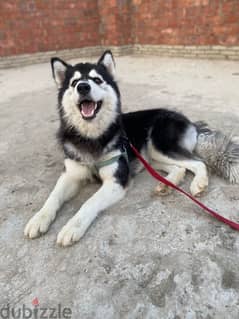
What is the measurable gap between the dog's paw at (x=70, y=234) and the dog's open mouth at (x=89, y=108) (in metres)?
0.87

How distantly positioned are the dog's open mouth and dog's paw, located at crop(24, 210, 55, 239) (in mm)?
828

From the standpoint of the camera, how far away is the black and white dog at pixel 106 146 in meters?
2.20

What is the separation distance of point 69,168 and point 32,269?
36.8 inches

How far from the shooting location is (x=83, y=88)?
2.16 m

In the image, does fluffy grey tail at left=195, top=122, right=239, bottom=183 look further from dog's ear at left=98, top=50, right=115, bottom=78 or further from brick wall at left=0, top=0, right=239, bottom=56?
brick wall at left=0, top=0, right=239, bottom=56

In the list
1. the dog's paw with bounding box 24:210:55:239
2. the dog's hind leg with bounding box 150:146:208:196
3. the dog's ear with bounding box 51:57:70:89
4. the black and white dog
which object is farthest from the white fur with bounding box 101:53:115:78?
the dog's paw with bounding box 24:210:55:239

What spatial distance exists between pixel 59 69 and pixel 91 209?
1.29 metres

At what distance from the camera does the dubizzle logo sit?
1.41m

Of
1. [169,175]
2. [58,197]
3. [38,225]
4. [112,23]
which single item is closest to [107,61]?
[169,175]

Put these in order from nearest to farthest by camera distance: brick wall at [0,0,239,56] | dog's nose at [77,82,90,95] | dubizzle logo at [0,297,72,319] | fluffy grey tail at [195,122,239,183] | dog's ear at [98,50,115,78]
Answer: dubizzle logo at [0,297,72,319], dog's nose at [77,82,90,95], fluffy grey tail at [195,122,239,183], dog's ear at [98,50,115,78], brick wall at [0,0,239,56]

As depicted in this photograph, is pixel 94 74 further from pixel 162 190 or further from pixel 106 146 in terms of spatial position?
pixel 162 190

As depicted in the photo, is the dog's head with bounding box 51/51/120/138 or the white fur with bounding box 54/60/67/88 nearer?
the dog's head with bounding box 51/51/120/138

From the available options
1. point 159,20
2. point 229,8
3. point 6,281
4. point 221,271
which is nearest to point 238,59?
point 229,8

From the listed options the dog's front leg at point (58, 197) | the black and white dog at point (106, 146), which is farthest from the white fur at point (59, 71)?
the dog's front leg at point (58, 197)
